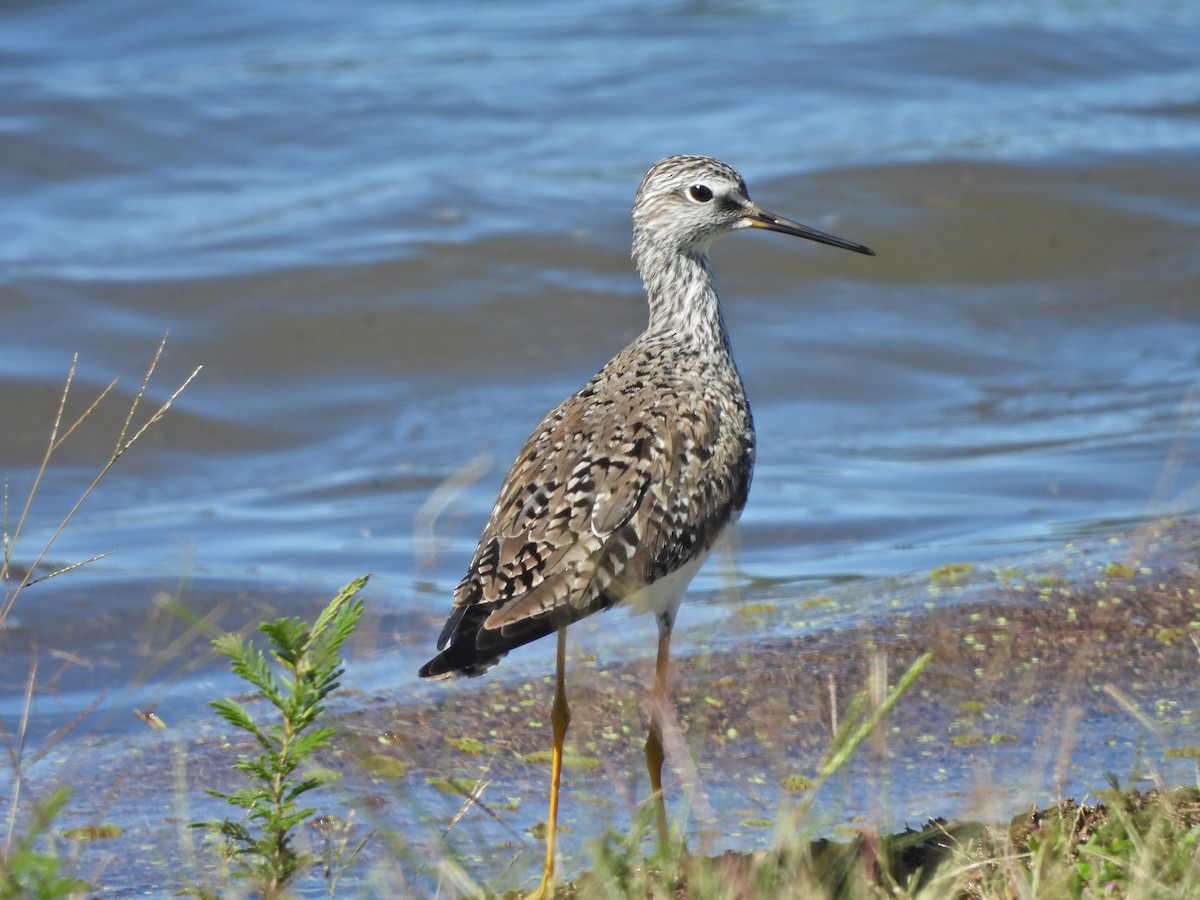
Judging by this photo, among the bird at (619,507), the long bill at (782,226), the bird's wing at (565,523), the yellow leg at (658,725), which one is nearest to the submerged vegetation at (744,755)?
the yellow leg at (658,725)

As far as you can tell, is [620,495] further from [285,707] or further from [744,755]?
[285,707]

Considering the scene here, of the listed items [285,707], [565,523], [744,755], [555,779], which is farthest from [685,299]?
[285,707]

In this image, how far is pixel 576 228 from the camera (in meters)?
12.5

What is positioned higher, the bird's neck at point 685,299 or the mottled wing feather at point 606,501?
the bird's neck at point 685,299

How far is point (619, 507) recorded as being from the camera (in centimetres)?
462

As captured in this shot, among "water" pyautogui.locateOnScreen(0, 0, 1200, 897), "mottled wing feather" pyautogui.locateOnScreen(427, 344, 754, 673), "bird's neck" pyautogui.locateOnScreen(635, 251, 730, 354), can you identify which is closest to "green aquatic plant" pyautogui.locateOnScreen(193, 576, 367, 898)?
"mottled wing feather" pyautogui.locateOnScreen(427, 344, 754, 673)

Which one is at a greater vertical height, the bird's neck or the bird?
the bird's neck

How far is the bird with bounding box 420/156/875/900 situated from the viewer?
4293 millimetres

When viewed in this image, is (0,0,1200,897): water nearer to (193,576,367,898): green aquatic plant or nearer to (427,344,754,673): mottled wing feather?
(427,344,754,673): mottled wing feather

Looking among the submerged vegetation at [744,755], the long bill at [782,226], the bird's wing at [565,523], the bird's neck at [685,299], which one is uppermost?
the long bill at [782,226]

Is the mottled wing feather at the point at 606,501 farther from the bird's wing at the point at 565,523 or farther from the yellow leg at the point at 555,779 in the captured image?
the yellow leg at the point at 555,779

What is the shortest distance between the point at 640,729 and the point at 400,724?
789 mm

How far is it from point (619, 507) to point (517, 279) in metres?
7.45

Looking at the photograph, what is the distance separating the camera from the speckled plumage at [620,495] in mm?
4312
